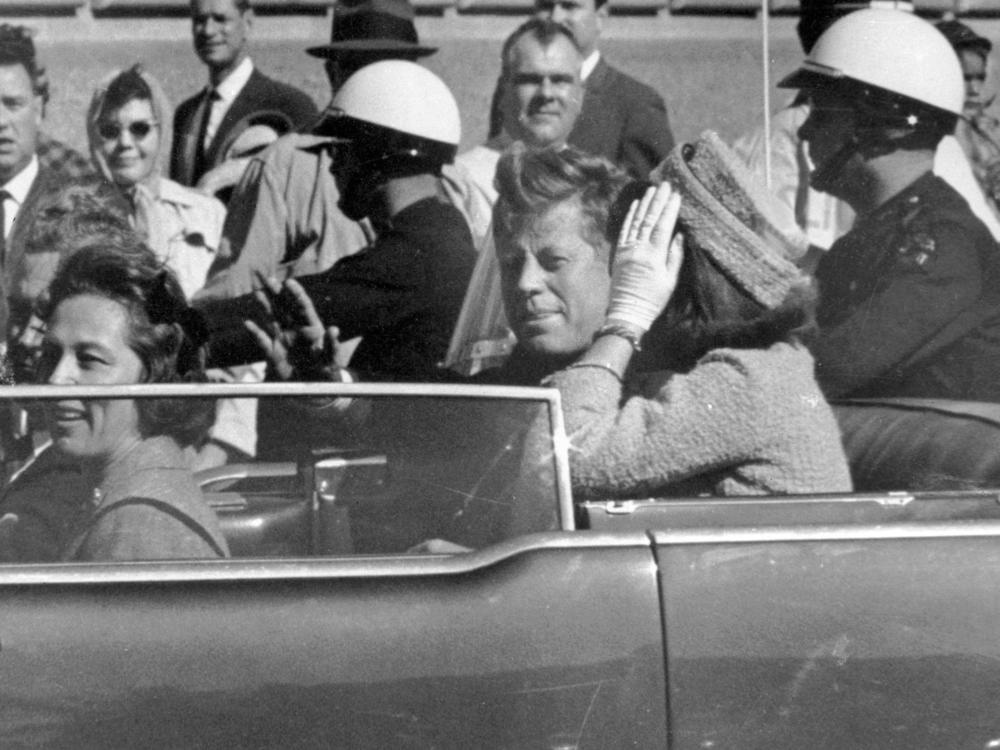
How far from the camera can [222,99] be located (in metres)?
3.22

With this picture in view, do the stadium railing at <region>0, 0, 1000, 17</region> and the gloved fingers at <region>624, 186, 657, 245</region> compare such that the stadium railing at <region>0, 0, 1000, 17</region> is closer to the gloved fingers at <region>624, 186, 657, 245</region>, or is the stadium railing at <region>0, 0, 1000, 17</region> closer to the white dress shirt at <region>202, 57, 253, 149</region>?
the white dress shirt at <region>202, 57, 253, 149</region>

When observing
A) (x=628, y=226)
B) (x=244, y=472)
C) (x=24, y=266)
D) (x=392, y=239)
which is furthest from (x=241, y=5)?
(x=244, y=472)

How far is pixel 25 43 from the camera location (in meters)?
3.14

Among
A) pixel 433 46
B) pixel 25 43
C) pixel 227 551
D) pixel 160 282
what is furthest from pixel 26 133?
pixel 227 551

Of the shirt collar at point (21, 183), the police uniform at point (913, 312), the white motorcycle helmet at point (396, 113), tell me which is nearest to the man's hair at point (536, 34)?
the white motorcycle helmet at point (396, 113)

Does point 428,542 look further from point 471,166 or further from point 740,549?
point 471,166

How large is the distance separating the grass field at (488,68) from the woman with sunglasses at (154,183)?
2.4 inches

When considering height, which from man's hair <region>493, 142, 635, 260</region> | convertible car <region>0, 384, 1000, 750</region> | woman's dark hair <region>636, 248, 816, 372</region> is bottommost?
convertible car <region>0, 384, 1000, 750</region>

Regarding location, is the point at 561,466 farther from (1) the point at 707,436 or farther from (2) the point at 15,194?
(2) the point at 15,194

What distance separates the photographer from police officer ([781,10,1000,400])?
3.17 m

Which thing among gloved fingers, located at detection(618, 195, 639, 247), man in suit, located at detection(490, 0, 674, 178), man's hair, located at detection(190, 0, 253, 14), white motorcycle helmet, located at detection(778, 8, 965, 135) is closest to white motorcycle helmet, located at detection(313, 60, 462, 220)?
man in suit, located at detection(490, 0, 674, 178)

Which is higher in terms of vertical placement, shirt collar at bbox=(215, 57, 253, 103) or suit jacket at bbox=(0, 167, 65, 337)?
shirt collar at bbox=(215, 57, 253, 103)

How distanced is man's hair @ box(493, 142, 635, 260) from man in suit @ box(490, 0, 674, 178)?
5 cm

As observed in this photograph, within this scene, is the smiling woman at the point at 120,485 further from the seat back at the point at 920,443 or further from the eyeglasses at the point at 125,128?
the seat back at the point at 920,443
